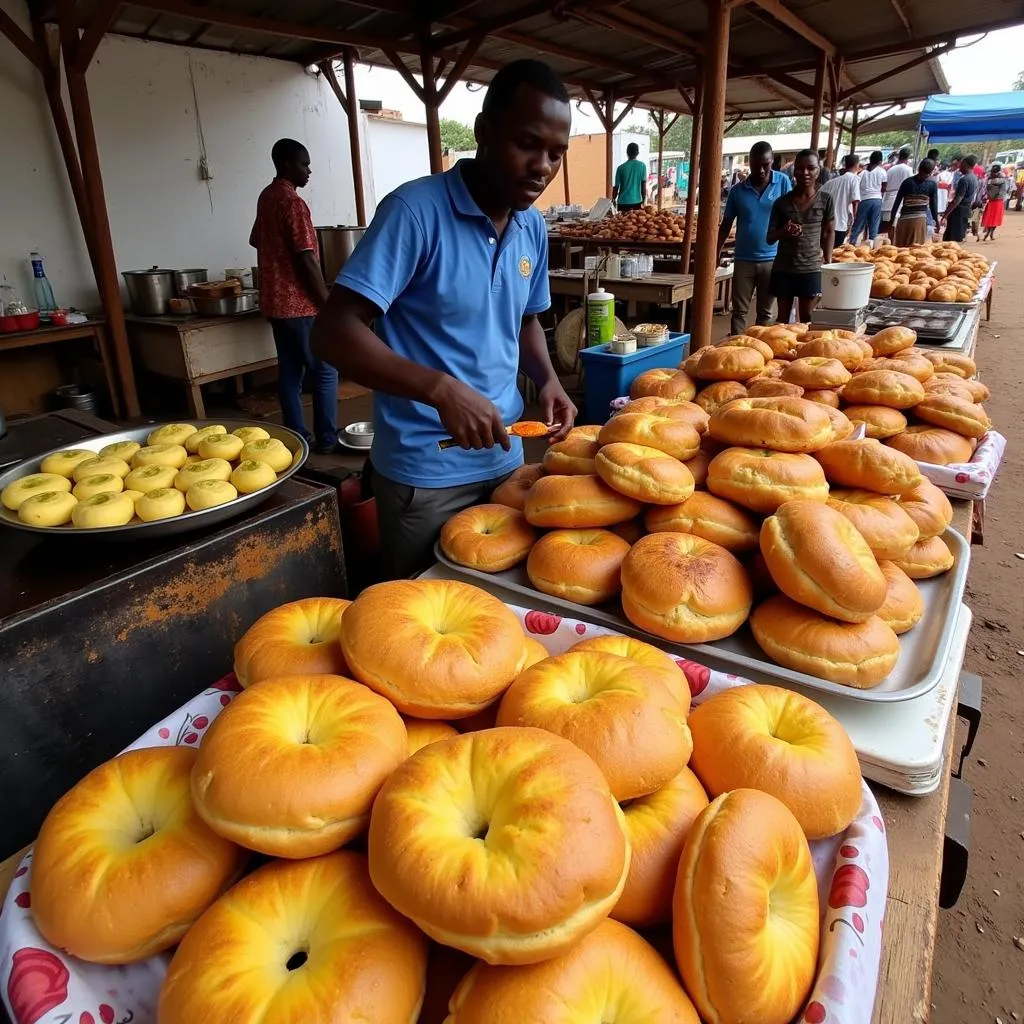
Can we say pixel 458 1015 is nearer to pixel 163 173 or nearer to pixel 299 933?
pixel 299 933

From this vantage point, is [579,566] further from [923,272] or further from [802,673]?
[923,272]

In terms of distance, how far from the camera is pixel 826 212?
6.61 m

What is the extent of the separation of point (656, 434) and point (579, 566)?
0.44 m

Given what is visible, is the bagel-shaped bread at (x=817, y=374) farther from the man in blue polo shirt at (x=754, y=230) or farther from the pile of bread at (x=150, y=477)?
the man in blue polo shirt at (x=754, y=230)

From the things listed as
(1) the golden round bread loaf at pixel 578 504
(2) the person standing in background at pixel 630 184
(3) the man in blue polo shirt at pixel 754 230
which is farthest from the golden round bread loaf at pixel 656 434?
(2) the person standing in background at pixel 630 184

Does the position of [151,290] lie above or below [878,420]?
above

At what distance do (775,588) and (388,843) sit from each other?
1.07 meters

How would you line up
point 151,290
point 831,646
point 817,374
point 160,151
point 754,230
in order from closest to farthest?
point 831,646
point 817,374
point 151,290
point 754,230
point 160,151

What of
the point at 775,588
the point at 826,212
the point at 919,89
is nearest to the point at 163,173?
the point at 826,212

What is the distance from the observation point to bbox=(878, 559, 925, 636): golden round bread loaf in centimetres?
138

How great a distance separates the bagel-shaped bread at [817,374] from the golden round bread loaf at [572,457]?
0.97 metres

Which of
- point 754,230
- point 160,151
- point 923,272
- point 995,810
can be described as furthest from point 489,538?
point 160,151

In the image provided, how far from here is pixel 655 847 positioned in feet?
2.66

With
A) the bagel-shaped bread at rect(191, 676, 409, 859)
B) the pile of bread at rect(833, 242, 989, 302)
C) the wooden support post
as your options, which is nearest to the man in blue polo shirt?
the pile of bread at rect(833, 242, 989, 302)
